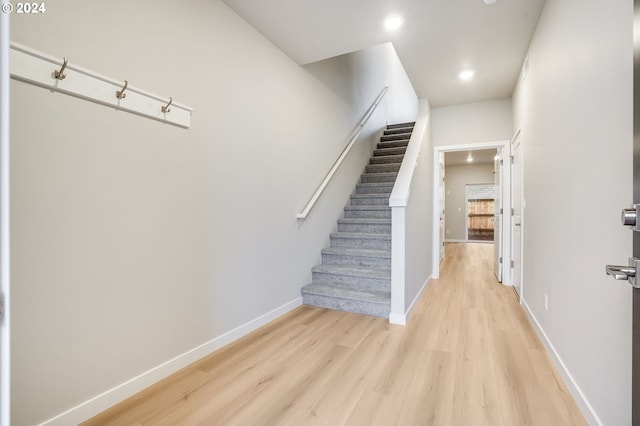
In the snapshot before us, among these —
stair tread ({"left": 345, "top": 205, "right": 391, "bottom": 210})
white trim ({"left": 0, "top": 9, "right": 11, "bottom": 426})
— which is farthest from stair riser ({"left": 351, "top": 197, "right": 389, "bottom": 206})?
white trim ({"left": 0, "top": 9, "right": 11, "bottom": 426})

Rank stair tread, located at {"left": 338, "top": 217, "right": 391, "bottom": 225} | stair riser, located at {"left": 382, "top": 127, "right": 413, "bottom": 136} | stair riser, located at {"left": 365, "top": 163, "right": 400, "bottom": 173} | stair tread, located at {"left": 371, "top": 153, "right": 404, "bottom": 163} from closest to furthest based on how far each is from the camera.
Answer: stair tread, located at {"left": 338, "top": 217, "right": 391, "bottom": 225} → stair riser, located at {"left": 365, "top": 163, "right": 400, "bottom": 173} → stair tread, located at {"left": 371, "top": 153, "right": 404, "bottom": 163} → stair riser, located at {"left": 382, "top": 127, "right": 413, "bottom": 136}

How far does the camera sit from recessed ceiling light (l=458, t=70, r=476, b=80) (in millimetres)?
3463

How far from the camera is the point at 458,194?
10.6 m

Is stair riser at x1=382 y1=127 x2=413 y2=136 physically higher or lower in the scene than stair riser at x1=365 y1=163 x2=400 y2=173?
higher

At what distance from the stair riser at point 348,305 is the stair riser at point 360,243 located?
0.78 metres

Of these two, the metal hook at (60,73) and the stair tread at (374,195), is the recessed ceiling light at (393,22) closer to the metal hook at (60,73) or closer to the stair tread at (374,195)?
the stair tread at (374,195)

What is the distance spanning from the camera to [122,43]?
155 centimetres

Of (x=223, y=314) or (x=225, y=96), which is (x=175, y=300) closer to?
(x=223, y=314)

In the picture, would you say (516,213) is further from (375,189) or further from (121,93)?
(121,93)

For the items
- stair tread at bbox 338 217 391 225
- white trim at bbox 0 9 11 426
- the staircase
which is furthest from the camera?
stair tread at bbox 338 217 391 225

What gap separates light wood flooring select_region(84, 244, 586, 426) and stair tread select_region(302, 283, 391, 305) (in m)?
0.20

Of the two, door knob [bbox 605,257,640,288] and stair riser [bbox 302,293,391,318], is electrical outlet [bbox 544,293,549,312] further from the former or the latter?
door knob [bbox 605,257,640,288]

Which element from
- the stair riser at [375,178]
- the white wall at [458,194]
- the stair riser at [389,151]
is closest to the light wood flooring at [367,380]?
the stair riser at [375,178]

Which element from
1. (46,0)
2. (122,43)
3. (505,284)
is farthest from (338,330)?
(505,284)
